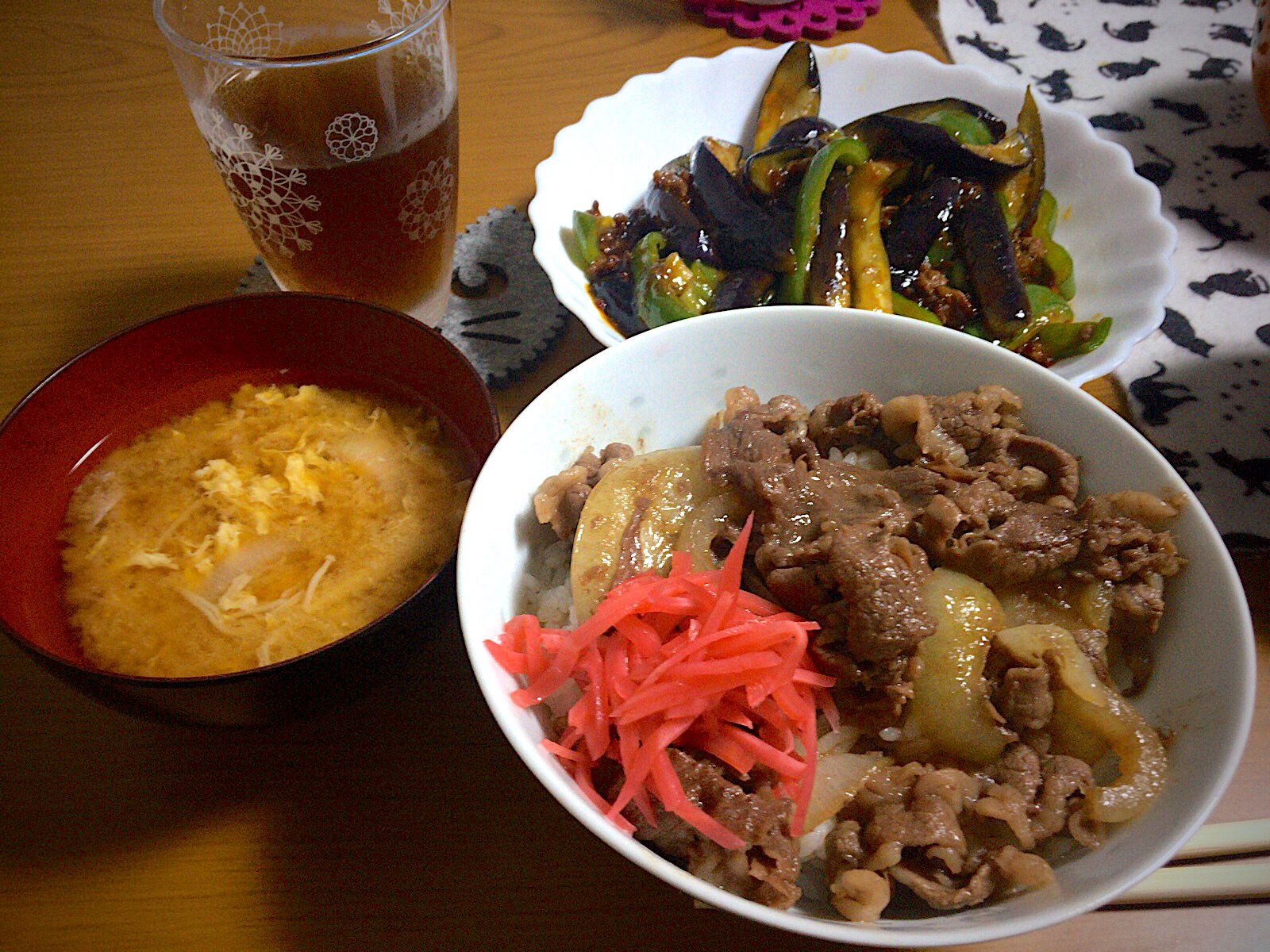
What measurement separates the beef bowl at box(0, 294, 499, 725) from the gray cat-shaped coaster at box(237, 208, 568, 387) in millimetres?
289

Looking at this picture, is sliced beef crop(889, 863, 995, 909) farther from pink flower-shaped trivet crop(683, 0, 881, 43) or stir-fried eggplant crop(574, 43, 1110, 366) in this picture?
pink flower-shaped trivet crop(683, 0, 881, 43)

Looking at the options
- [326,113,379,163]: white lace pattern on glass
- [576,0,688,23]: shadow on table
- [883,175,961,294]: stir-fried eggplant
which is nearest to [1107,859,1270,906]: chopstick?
[883,175,961,294]: stir-fried eggplant

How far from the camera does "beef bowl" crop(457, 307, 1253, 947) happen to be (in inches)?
34.0

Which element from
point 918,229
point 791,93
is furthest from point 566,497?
point 791,93

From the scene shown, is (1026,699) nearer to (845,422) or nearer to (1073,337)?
(845,422)

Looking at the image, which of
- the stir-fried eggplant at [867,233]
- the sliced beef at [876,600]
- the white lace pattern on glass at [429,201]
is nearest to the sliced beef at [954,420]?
the sliced beef at [876,600]

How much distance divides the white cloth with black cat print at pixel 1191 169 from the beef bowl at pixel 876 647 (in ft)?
2.05

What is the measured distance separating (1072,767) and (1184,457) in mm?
930

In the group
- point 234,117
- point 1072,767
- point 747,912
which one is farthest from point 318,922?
point 234,117

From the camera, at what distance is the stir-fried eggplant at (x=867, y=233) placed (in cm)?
165

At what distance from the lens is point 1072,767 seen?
915mm

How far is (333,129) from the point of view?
4.44ft

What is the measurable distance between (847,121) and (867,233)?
0.58 meters

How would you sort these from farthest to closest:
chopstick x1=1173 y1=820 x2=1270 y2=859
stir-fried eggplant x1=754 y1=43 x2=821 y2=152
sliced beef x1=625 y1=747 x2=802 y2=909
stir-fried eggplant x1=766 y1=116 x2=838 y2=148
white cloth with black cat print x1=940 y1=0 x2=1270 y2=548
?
1. stir-fried eggplant x1=754 y1=43 x2=821 y2=152
2. stir-fried eggplant x1=766 y1=116 x2=838 y2=148
3. white cloth with black cat print x1=940 y1=0 x2=1270 y2=548
4. chopstick x1=1173 y1=820 x2=1270 y2=859
5. sliced beef x1=625 y1=747 x2=802 y2=909
